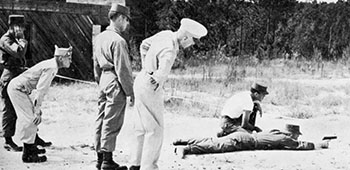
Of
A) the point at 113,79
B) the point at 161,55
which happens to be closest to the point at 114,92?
the point at 113,79

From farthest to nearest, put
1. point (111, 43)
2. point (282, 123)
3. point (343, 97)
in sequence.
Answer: point (343, 97), point (282, 123), point (111, 43)

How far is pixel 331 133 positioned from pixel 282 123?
3.49ft

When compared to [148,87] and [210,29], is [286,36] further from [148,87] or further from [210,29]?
[148,87]

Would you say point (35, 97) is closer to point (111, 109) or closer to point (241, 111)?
point (111, 109)

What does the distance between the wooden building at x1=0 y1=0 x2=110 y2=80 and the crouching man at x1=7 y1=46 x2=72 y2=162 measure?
7.55 metres

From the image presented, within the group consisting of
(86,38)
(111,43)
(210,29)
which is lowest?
(111,43)

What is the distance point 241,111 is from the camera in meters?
7.96

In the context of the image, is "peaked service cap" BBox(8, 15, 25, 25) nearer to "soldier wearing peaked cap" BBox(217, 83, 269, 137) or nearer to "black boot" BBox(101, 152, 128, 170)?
"black boot" BBox(101, 152, 128, 170)

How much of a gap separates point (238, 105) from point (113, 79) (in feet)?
7.32

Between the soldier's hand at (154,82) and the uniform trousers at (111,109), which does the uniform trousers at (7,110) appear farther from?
the soldier's hand at (154,82)

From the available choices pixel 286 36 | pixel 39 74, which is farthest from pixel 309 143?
pixel 286 36

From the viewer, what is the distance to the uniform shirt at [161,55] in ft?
18.7

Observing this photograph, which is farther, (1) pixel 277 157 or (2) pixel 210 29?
(2) pixel 210 29

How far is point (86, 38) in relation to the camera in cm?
1532
